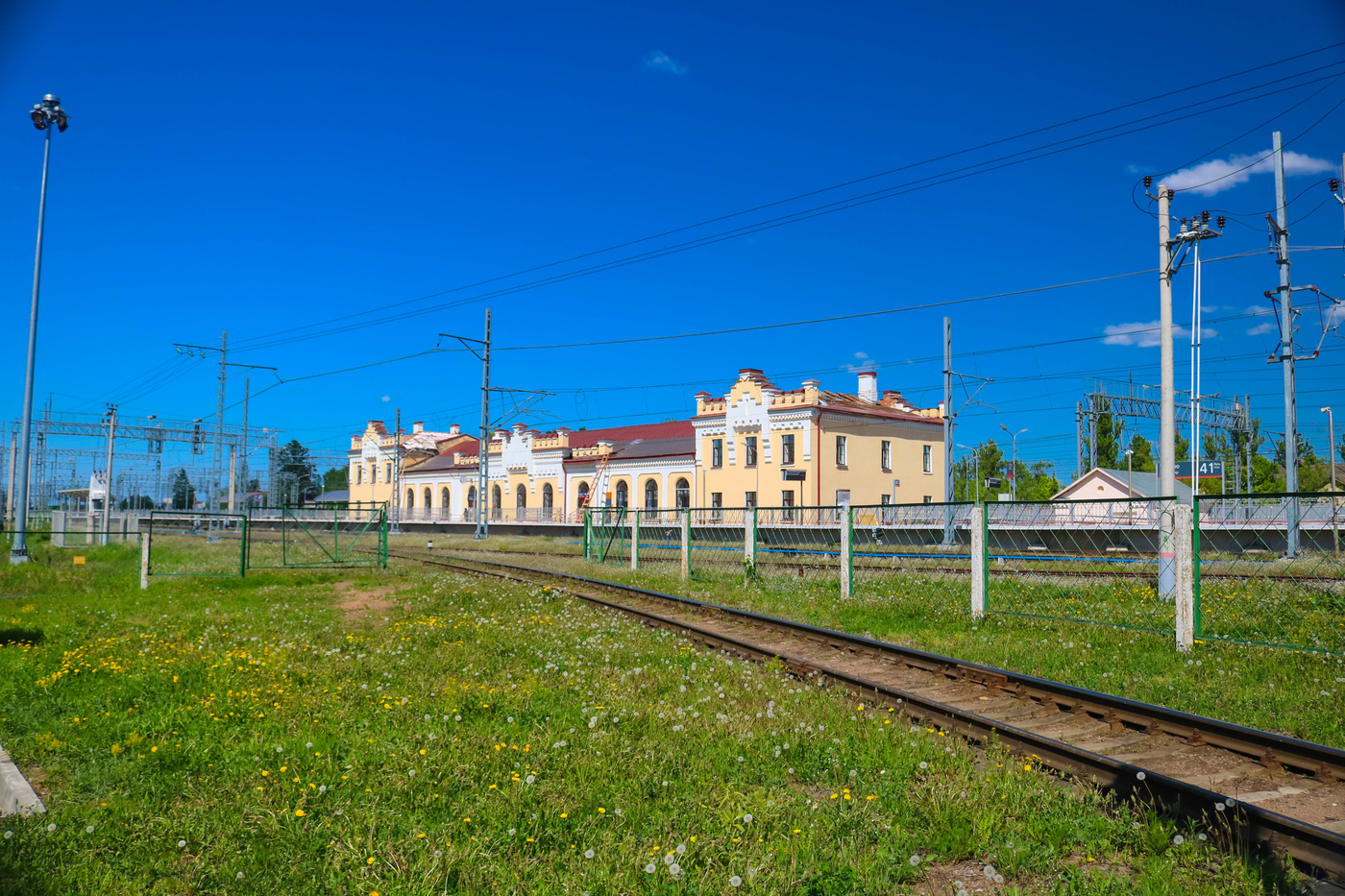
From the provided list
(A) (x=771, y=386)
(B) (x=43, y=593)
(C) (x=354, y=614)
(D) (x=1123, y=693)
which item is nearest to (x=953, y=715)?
(D) (x=1123, y=693)

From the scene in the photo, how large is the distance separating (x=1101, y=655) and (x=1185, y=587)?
1.29 meters

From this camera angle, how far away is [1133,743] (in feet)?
21.2

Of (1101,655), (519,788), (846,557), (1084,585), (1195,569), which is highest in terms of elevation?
(1195,569)

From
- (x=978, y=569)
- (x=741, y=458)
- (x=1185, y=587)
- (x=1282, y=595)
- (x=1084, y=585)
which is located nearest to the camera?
(x=1185, y=587)

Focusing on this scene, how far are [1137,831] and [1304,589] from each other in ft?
34.6

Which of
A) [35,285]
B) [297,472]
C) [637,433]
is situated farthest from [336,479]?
[35,285]

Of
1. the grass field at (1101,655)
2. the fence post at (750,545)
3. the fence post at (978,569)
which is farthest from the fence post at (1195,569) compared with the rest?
the fence post at (750,545)

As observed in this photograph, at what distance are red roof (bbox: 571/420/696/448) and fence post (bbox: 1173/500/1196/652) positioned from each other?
46.9 m

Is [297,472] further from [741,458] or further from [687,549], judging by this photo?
[687,549]

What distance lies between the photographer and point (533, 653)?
9969 mm

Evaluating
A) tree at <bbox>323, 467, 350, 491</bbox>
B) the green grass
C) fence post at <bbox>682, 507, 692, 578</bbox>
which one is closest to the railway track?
the green grass

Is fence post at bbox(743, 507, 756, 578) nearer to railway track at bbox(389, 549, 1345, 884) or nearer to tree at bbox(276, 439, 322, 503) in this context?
railway track at bbox(389, 549, 1345, 884)

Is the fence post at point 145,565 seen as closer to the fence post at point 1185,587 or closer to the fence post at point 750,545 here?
the fence post at point 750,545

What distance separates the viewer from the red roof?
59.4 metres
